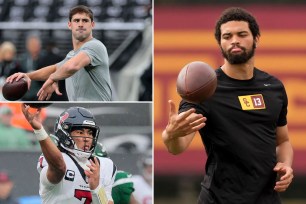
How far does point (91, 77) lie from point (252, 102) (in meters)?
1.72

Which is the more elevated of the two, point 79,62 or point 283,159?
point 79,62

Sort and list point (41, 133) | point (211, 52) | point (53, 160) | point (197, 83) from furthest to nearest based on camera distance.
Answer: point (211, 52)
point (53, 160)
point (41, 133)
point (197, 83)

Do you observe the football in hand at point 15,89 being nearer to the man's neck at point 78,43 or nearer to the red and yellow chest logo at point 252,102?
the man's neck at point 78,43

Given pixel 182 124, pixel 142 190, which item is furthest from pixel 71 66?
pixel 182 124

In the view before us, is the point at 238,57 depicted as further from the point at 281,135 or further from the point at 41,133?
the point at 41,133

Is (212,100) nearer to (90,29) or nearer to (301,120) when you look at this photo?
(90,29)

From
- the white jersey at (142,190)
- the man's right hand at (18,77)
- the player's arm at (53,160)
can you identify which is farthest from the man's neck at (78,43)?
the white jersey at (142,190)

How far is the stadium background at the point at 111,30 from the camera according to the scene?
571 centimetres

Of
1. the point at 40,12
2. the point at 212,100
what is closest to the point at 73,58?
the point at 40,12

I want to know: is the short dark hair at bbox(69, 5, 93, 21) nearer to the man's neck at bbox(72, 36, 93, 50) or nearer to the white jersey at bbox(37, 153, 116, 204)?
the man's neck at bbox(72, 36, 93, 50)

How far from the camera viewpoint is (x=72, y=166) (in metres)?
5.04

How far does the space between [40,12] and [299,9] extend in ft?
10.3

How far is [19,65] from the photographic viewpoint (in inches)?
223

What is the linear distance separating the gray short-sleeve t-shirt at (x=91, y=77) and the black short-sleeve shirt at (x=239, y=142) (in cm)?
159
